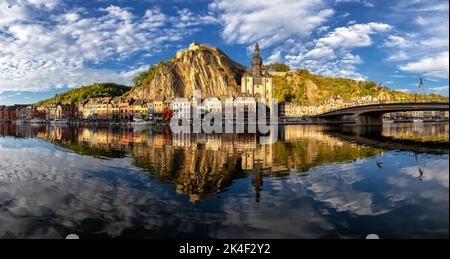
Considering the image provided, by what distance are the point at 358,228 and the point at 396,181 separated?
9.23 metres

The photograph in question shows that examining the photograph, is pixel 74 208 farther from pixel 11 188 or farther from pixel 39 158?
pixel 39 158

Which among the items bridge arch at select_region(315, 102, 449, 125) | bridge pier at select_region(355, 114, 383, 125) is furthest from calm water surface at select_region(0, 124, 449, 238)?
bridge pier at select_region(355, 114, 383, 125)

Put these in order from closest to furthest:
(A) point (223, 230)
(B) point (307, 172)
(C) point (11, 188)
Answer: (A) point (223, 230), (C) point (11, 188), (B) point (307, 172)

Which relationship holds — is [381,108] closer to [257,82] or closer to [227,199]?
[227,199]

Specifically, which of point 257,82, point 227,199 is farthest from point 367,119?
point 227,199

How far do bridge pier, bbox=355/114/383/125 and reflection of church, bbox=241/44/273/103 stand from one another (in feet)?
270

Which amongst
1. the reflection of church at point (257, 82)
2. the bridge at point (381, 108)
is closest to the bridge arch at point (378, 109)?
the bridge at point (381, 108)

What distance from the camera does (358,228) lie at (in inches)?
441

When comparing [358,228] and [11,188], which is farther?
[11,188]

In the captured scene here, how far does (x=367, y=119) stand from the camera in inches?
4439

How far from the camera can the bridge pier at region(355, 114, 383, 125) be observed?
10888cm

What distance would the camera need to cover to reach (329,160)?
27094mm

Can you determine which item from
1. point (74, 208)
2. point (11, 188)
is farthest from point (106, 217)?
point (11, 188)
